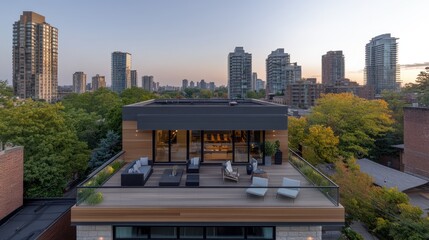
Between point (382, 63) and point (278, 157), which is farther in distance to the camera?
point (382, 63)

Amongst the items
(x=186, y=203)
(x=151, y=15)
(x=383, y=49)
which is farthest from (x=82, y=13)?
(x=383, y=49)

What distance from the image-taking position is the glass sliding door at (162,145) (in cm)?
1393

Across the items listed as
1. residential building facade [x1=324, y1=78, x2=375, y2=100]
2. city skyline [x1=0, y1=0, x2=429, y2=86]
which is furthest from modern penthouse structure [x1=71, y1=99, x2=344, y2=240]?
residential building facade [x1=324, y1=78, x2=375, y2=100]

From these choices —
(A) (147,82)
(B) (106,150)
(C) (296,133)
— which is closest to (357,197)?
(C) (296,133)

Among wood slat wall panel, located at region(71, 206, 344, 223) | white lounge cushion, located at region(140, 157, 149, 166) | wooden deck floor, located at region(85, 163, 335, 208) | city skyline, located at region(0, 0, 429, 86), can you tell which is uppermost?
city skyline, located at region(0, 0, 429, 86)

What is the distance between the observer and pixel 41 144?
53.9 ft

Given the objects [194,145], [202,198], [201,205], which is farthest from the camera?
[194,145]

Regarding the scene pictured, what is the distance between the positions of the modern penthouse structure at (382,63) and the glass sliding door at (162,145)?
90067mm

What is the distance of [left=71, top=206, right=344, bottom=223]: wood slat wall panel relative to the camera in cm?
775

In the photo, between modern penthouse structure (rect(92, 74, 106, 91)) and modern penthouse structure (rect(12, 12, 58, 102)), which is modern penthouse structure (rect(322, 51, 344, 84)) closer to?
modern penthouse structure (rect(92, 74, 106, 91))

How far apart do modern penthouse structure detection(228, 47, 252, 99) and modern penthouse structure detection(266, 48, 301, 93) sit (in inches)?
426

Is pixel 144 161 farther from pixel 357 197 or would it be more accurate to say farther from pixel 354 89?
pixel 354 89

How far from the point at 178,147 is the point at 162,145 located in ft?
2.81

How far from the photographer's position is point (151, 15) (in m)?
39.3
